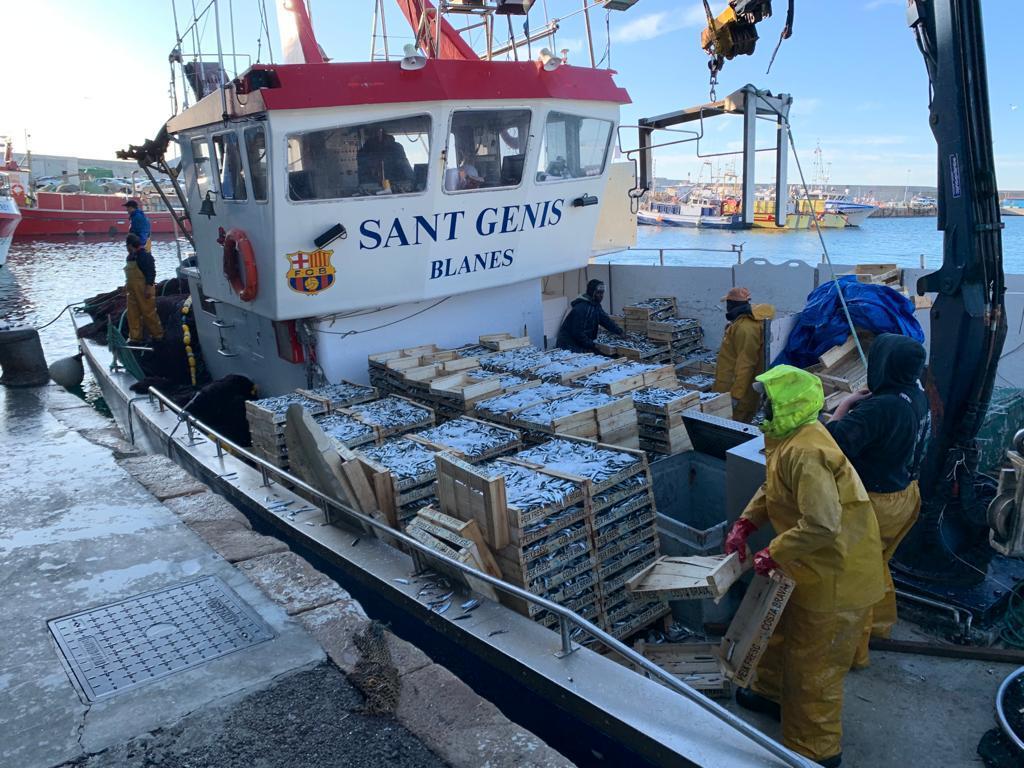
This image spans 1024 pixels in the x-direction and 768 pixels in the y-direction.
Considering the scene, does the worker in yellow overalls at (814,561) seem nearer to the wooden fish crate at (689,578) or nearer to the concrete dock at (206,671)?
the wooden fish crate at (689,578)

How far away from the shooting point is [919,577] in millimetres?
4574

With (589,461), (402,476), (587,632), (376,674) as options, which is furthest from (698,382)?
(376,674)

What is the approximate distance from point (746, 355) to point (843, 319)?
898 mm

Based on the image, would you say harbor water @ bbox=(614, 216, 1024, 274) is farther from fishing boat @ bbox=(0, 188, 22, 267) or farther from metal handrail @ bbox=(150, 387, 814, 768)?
metal handrail @ bbox=(150, 387, 814, 768)

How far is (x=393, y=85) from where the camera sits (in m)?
5.92

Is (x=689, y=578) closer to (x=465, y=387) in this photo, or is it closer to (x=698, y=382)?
(x=465, y=387)

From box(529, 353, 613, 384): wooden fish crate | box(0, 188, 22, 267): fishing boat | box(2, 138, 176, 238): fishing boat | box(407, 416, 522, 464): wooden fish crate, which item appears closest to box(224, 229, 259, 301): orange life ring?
box(407, 416, 522, 464): wooden fish crate

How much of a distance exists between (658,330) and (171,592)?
641 cm

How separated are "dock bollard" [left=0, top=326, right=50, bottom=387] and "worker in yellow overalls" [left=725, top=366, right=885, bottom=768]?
8545 millimetres

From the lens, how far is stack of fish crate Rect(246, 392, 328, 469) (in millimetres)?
5488

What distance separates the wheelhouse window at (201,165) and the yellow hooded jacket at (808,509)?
617 centimetres

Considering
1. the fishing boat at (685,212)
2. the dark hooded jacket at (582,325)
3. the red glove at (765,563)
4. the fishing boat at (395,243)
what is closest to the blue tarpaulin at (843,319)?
the fishing boat at (395,243)

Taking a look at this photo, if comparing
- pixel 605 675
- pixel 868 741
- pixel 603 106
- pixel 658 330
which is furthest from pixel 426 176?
pixel 868 741

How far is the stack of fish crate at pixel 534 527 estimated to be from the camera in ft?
11.4
